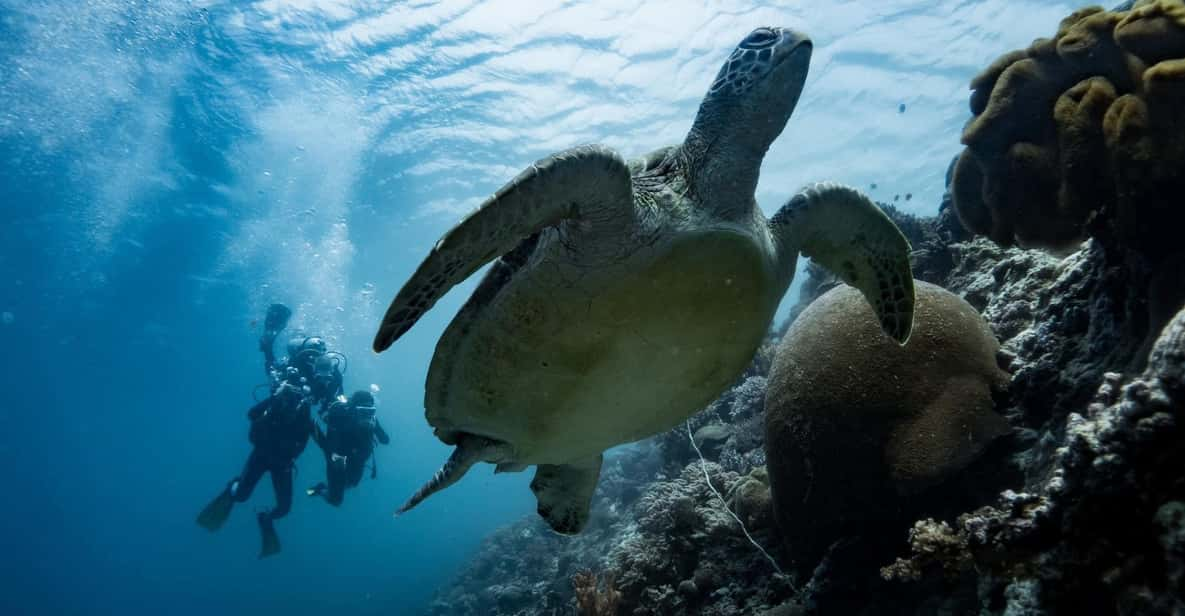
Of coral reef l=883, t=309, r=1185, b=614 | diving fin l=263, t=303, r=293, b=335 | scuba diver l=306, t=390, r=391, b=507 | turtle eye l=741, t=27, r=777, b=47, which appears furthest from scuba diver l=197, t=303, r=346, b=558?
coral reef l=883, t=309, r=1185, b=614

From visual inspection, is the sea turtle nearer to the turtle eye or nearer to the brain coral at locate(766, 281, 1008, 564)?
the turtle eye

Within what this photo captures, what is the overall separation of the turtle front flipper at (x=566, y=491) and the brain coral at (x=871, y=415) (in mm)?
1659

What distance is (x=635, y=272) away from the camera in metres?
2.80

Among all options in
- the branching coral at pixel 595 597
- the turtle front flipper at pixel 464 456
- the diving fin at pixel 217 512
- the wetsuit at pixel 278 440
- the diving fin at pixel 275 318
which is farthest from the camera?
the diving fin at pixel 275 318

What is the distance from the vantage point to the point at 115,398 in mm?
50344

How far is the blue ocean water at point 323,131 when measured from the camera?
1672 centimetres

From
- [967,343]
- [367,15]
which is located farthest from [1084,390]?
[367,15]

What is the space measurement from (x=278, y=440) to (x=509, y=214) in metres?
14.5

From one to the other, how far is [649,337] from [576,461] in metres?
2.06

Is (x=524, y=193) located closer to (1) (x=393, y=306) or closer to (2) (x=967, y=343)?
(1) (x=393, y=306)

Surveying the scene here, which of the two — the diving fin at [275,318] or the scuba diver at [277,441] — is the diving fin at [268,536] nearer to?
the scuba diver at [277,441]

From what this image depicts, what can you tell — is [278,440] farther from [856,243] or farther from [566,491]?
[856,243]

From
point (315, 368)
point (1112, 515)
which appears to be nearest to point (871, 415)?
point (1112, 515)

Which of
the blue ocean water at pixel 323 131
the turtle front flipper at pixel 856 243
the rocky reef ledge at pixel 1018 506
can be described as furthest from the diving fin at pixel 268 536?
the turtle front flipper at pixel 856 243
